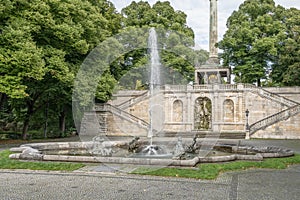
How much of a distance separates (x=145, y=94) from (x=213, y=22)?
1355cm

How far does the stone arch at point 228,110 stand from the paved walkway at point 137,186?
954 inches

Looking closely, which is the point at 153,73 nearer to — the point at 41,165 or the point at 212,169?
the point at 41,165

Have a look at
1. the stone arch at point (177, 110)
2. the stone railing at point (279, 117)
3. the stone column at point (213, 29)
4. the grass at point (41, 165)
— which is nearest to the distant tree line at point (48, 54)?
the grass at point (41, 165)

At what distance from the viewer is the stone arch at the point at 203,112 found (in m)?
35.7

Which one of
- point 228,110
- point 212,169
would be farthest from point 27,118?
point 228,110

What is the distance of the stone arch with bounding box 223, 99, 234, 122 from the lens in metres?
34.5

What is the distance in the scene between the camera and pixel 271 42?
38.9 m

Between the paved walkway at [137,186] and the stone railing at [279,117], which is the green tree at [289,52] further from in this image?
the paved walkway at [137,186]

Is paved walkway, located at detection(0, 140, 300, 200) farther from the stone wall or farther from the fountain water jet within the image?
the stone wall

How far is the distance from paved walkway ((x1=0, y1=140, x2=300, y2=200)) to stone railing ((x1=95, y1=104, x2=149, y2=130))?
19.9 metres

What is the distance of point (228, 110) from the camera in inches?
1364

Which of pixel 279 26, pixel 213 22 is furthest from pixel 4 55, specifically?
pixel 279 26

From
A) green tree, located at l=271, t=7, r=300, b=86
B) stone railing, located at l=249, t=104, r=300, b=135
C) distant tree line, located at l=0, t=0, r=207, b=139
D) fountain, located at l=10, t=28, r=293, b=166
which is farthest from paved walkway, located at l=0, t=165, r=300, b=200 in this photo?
green tree, located at l=271, t=7, r=300, b=86

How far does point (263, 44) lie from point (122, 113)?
20192 mm
